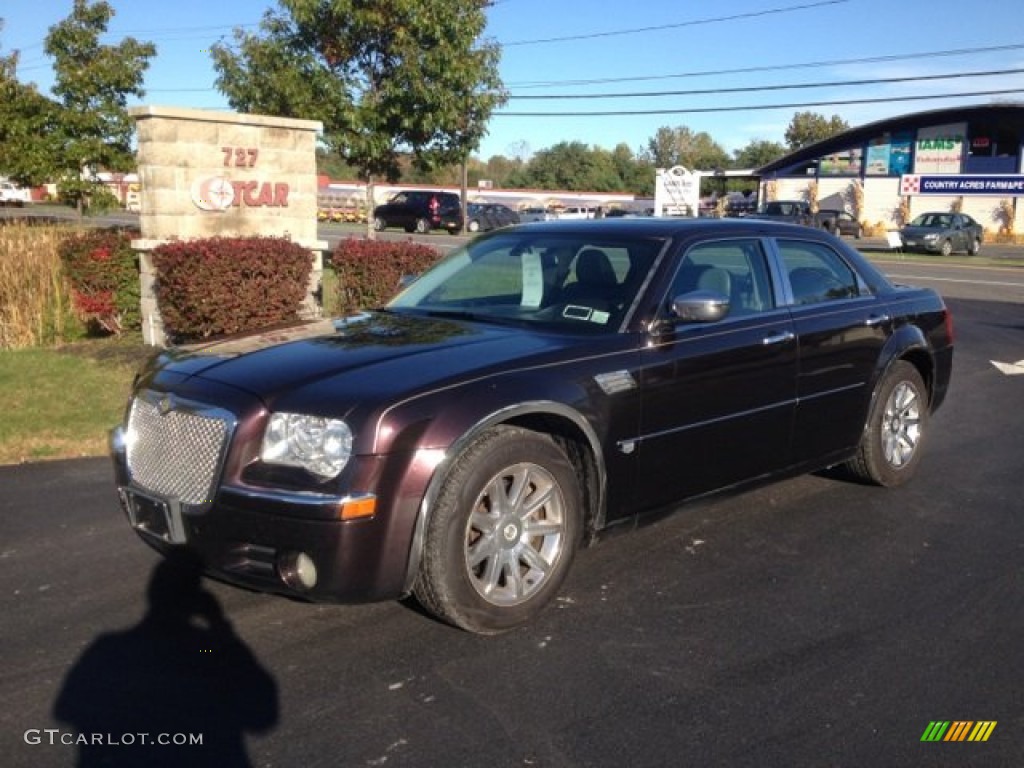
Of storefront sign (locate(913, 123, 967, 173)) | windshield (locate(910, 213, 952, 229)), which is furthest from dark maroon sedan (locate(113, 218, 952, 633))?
storefront sign (locate(913, 123, 967, 173))

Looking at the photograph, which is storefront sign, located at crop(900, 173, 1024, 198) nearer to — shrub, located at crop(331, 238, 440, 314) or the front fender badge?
shrub, located at crop(331, 238, 440, 314)

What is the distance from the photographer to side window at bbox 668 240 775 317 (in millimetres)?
4973

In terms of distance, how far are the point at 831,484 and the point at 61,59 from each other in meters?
19.3

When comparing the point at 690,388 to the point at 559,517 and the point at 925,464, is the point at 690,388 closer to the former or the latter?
the point at 559,517

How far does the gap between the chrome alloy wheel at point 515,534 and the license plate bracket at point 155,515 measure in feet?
3.66

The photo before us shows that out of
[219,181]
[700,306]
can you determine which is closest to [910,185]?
[219,181]

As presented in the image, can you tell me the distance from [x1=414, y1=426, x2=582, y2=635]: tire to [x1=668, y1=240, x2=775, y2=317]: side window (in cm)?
126

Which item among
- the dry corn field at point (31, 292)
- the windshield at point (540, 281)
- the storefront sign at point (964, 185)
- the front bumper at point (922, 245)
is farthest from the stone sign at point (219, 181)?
the storefront sign at point (964, 185)

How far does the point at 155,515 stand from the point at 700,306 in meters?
2.52

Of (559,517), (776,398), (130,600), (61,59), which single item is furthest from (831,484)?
(61,59)

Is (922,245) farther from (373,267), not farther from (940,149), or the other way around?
(373,267)

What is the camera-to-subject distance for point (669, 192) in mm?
25391

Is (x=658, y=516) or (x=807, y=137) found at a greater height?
(x=807, y=137)

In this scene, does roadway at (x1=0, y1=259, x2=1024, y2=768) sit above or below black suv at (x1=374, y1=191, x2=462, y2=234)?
below
